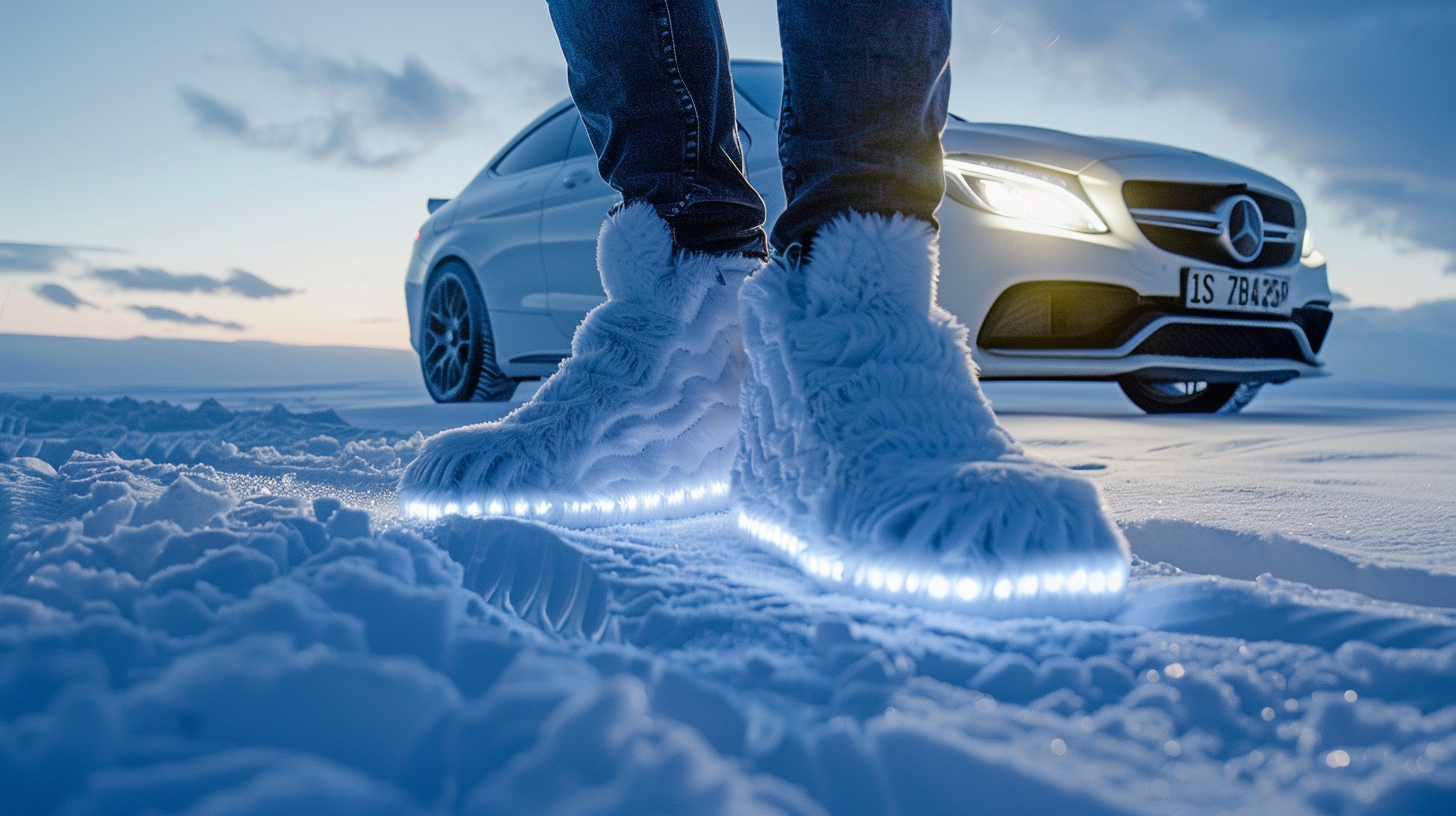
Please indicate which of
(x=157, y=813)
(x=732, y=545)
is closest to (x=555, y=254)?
(x=732, y=545)

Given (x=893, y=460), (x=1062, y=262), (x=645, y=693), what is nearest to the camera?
(x=645, y=693)

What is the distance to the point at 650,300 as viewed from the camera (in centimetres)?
131

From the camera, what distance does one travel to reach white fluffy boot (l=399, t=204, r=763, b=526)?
44.4 inches

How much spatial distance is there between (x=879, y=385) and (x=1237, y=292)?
9.56 feet

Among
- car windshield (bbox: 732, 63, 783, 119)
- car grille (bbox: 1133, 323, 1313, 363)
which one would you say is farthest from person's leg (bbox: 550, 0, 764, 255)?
car grille (bbox: 1133, 323, 1313, 363)

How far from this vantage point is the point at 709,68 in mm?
1312

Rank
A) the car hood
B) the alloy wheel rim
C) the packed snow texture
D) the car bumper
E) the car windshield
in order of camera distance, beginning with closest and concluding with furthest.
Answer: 1. the packed snow texture
2. the car bumper
3. the car hood
4. the car windshield
5. the alloy wheel rim

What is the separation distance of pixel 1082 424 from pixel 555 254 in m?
2.21

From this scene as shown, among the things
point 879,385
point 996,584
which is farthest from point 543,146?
point 996,584

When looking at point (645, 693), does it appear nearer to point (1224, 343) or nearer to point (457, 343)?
point (1224, 343)

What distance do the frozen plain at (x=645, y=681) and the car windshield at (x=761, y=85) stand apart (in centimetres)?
258

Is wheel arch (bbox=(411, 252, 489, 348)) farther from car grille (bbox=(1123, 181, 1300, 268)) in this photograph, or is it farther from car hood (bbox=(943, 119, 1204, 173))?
car grille (bbox=(1123, 181, 1300, 268))

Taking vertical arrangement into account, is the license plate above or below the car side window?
below

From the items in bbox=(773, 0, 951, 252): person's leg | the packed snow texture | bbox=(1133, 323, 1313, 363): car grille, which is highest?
bbox=(773, 0, 951, 252): person's leg
